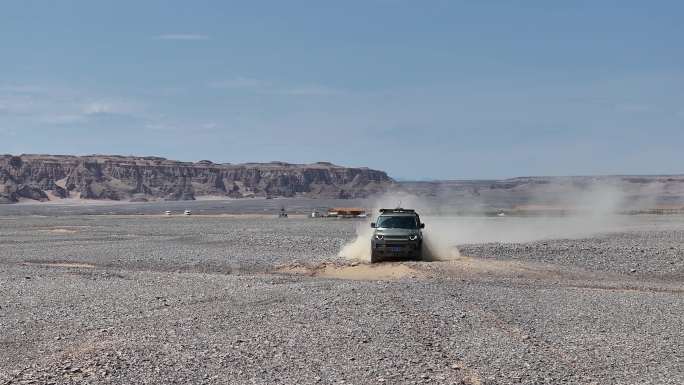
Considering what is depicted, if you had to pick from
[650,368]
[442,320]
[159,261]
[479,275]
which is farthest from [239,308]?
[159,261]

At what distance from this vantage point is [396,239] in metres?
28.6

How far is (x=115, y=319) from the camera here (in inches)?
633

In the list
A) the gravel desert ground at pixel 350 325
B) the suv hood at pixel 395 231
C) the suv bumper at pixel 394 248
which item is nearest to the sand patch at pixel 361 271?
the gravel desert ground at pixel 350 325

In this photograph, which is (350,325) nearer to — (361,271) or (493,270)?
(361,271)

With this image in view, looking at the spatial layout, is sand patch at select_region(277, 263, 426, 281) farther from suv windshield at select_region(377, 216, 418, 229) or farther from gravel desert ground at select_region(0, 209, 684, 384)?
suv windshield at select_region(377, 216, 418, 229)

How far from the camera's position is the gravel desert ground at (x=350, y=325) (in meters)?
11.2

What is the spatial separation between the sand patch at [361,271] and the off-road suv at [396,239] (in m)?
0.97

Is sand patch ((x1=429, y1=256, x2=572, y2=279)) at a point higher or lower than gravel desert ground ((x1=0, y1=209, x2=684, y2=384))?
lower

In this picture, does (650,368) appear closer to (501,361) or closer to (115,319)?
(501,361)

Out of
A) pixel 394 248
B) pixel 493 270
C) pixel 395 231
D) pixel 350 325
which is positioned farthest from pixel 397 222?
pixel 350 325

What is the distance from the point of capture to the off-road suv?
2855cm

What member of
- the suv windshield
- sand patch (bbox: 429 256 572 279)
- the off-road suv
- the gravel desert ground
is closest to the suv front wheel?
the off-road suv

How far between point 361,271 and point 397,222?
11.8 feet

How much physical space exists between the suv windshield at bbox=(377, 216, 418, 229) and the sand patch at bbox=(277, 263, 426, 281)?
2159mm
